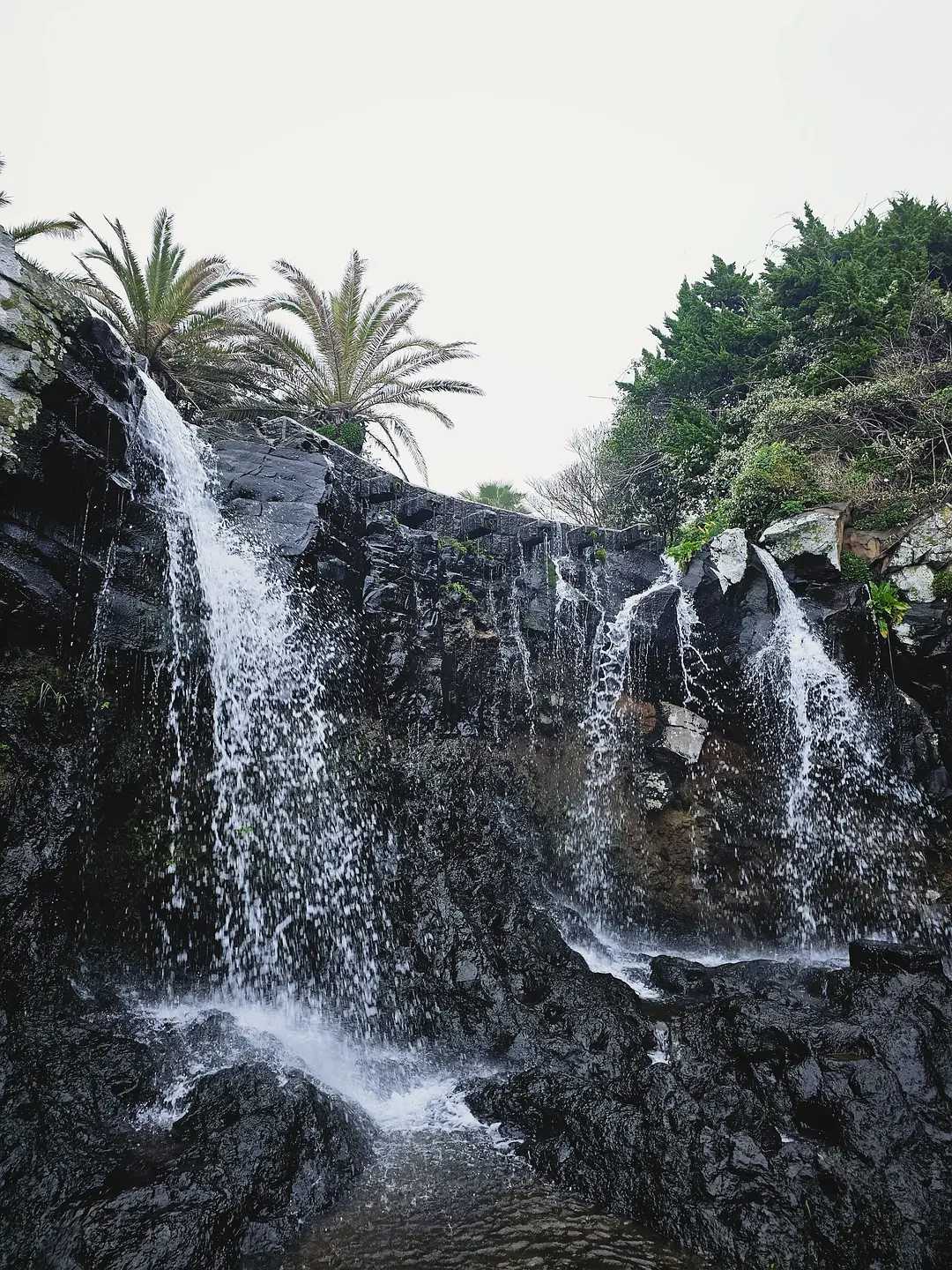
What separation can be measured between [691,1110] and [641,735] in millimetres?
6852

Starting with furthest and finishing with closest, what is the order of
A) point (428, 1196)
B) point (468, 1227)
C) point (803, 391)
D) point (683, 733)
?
point (803, 391) < point (683, 733) < point (428, 1196) < point (468, 1227)

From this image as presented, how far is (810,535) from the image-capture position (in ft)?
38.6

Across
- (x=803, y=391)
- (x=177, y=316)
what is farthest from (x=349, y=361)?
(x=803, y=391)

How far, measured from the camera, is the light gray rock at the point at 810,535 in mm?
11570

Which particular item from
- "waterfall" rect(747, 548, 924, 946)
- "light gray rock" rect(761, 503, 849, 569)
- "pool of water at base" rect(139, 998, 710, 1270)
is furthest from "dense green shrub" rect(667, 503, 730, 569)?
"pool of water at base" rect(139, 998, 710, 1270)

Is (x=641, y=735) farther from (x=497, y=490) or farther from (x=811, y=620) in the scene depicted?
(x=497, y=490)

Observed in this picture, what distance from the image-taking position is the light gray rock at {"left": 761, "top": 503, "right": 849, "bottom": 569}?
38.0 ft

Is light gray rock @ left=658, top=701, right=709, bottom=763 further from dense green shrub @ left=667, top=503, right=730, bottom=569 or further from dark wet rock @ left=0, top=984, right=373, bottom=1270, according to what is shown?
dark wet rock @ left=0, top=984, right=373, bottom=1270

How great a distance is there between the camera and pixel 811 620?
11.3 m

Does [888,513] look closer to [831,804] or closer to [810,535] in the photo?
[810,535]

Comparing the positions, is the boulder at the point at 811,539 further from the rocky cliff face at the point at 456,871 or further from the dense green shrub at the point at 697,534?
the dense green shrub at the point at 697,534

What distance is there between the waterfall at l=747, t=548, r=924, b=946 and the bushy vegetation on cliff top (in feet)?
10.3

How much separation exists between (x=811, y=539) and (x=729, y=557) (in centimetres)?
146

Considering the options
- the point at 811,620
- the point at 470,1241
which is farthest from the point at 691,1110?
the point at 811,620
